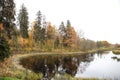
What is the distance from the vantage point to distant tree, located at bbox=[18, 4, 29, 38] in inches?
3327

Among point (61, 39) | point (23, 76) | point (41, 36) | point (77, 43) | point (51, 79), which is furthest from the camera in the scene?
point (77, 43)

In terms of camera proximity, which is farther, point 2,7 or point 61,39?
point 61,39

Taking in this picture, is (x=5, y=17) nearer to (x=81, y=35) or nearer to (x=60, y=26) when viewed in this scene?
(x=60, y=26)

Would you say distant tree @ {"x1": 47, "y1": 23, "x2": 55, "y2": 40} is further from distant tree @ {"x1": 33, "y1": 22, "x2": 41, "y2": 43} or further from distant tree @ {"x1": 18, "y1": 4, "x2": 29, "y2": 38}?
distant tree @ {"x1": 18, "y1": 4, "x2": 29, "y2": 38}

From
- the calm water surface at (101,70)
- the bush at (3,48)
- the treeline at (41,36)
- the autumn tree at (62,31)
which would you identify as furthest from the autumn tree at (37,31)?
the bush at (3,48)

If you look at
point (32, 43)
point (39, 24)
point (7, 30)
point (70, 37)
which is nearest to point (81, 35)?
point (70, 37)

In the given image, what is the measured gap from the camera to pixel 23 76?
25.2 meters

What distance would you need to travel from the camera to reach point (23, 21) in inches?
3374

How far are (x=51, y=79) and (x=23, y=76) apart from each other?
4038mm

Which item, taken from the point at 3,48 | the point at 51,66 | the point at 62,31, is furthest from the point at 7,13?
the point at 62,31

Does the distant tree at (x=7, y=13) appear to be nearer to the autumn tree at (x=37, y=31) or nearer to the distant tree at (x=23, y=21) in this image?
the distant tree at (x=23, y=21)

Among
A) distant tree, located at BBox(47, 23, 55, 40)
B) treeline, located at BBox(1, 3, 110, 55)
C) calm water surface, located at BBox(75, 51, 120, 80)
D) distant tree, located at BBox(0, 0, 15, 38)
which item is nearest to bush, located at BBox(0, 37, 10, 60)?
distant tree, located at BBox(0, 0, 15, 38)

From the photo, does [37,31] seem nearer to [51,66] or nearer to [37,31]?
[37,31]

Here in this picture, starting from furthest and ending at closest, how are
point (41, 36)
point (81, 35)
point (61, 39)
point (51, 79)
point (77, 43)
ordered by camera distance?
point (81, 35), point (77, 43), point (61, 39), point (41, 36), point (51, 79)
